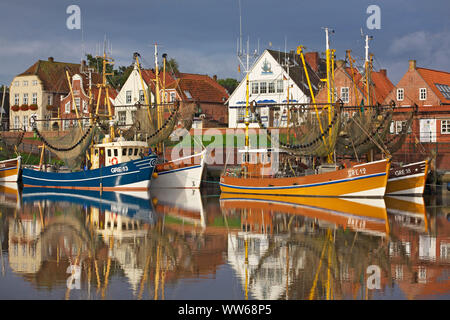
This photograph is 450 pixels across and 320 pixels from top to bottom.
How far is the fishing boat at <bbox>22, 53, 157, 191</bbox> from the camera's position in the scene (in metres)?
44.6

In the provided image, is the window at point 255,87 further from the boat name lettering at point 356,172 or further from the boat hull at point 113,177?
the boat name lettering at point 356,172

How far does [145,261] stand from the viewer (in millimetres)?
17625

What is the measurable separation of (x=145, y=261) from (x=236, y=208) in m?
15.0

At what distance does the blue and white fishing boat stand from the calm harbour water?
10.6 m

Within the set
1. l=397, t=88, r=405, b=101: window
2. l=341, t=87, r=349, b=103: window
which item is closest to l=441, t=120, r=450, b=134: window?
l=397, t=88, r=405, b=101: window

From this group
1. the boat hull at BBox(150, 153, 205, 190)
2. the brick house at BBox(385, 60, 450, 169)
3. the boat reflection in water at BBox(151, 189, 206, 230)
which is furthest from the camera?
the brick house at BBox(385, 60, 450, 169)

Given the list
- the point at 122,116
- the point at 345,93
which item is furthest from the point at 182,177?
the point at 122,116

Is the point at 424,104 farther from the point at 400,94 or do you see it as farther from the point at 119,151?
the point at 119,151

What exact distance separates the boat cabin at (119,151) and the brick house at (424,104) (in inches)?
755

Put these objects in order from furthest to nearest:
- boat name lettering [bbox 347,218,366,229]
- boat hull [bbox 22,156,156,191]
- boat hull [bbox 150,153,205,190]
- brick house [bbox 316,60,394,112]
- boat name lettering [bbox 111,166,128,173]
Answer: brick house [bbox 316,60,394,112] → boat hull [bbox 150,153,205,190] → boat name lettering [bbox 111,166,128,173] → boat hull [bbox 22,156,156,191] → boat name lettering [bbox 347,218,366,229]

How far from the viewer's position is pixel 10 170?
54.5 metres

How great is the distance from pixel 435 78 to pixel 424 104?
3.70m

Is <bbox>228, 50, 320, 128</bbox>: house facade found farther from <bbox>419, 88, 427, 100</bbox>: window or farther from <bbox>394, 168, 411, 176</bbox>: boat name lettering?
<bbox>394, 168, 411, 176</bbox>: boat name lettering
